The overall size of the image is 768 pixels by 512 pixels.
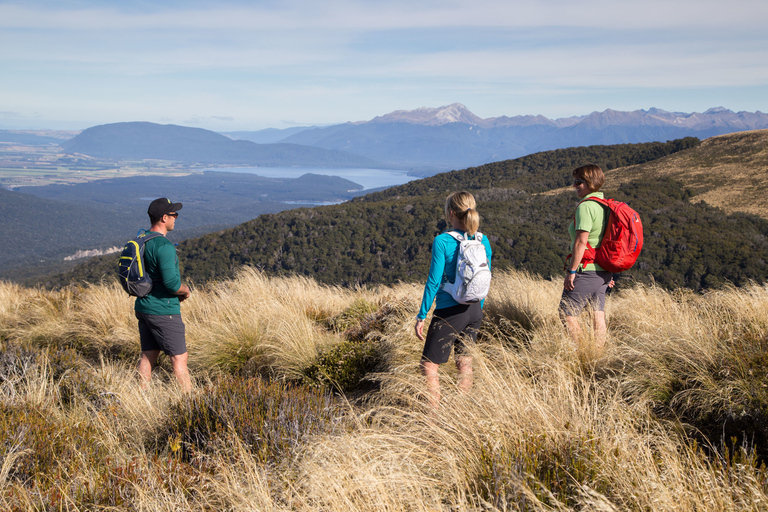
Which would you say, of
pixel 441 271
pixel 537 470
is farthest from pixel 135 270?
pixel 537 470

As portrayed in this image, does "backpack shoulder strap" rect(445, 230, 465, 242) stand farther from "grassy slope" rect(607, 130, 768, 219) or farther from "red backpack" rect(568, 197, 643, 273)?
"grassy slope" rect(607, 130, 768, 219)

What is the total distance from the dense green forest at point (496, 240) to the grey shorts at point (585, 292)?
23013mm

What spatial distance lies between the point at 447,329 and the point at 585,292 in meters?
1.34

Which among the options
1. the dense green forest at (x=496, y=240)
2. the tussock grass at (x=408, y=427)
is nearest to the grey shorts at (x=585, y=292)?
the tussock grass at (x=408, y=427)

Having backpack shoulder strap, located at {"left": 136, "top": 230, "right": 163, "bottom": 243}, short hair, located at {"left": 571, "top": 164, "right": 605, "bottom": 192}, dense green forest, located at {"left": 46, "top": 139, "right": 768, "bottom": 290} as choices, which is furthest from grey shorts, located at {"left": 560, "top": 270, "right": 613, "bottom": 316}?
dense green forest, located at {"left": 46, "top": 139, "right": 768, "bottom": 290}

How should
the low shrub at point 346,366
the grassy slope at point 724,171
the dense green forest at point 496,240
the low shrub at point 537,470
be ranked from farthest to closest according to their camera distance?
1. the grassy slope at point 724,171
2. the dense green forest at point 496,240
3. the low shrub at point 346,366
4. the low shrub at point 537,470

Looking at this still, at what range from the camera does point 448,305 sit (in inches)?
114

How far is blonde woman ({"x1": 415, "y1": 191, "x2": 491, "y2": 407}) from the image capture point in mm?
2797

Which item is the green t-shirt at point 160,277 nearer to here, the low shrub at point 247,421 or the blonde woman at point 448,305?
the low shrub at point 247,421

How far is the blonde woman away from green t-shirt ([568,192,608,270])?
909 millimetres

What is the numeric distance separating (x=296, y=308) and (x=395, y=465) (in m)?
3.94

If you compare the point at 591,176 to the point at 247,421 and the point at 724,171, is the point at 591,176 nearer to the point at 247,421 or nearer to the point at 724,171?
the point at 247,421

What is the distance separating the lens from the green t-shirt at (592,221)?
10.9 feet

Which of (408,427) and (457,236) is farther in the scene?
(457,236)
